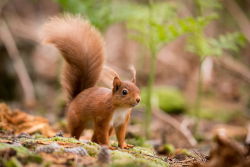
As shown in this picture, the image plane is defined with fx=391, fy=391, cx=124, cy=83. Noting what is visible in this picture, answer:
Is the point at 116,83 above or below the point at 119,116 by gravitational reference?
above

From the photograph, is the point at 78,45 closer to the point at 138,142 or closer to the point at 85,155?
the point at 138,142

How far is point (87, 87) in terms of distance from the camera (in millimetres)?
4492

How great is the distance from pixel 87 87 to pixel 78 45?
1.69ft

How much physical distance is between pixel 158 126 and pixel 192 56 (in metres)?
6.21

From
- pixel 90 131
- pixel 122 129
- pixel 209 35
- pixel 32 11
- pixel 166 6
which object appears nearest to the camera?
pixel 122 129

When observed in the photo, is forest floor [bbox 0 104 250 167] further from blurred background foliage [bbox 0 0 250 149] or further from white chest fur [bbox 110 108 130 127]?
blurred background foliage [bbox 0 0 250 149]

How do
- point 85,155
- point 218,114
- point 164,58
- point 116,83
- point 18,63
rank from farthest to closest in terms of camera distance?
point 164,58
point 218,114
point 18,63
point 116,83
point 85,155

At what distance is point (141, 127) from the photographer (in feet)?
21.7

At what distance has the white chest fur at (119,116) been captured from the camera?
3.64 metres

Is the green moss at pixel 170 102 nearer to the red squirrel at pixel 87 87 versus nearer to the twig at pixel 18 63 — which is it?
the twig at pixel 18 63

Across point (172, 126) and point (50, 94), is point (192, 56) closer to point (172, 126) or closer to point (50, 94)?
point (50, 94)

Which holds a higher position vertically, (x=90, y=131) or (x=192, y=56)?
(x=192, y=56)

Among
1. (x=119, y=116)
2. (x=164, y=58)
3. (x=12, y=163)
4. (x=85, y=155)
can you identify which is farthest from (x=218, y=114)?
(x=12, y=163)

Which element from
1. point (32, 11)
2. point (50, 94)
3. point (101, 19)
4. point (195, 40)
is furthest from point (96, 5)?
point (32, 11)
